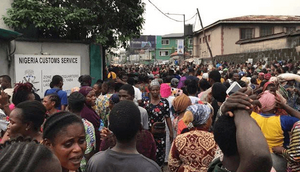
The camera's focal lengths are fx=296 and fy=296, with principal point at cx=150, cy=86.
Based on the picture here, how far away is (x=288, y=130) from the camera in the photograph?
3645mm

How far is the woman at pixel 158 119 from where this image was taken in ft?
16.8

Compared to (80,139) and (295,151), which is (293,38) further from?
(80,139)

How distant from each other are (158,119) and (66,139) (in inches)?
123

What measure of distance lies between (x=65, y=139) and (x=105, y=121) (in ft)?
10.8

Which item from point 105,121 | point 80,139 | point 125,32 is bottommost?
point 105,121

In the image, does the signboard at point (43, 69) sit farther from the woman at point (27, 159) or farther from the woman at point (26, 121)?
the woman at point (27, 159)

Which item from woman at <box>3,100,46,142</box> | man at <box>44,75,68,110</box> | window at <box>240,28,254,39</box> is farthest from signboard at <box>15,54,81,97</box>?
window at <box>240,28,254,39</box>

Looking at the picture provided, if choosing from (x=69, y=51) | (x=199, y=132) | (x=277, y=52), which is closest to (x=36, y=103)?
(x=199, y=132)

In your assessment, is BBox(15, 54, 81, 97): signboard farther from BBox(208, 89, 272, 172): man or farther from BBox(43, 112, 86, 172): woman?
BBox(208, 89, 272, 172): man

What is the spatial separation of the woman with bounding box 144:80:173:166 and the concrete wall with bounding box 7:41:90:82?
7709mm

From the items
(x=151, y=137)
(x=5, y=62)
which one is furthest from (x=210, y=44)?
(x=151, y=137)

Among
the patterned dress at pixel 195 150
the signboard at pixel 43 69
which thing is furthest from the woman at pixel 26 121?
the signboard at pixel 43 69

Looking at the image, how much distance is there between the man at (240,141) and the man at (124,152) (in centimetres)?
60

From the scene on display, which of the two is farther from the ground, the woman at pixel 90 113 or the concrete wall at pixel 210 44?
the concrete wall at pixel 210 44
